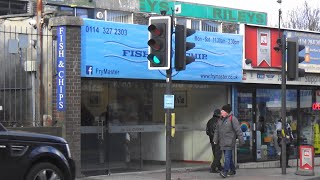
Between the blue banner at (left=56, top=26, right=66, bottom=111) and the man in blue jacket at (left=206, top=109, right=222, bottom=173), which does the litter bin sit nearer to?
the man in blue jacket at (left=206, top=109, right=222, bottom=173)

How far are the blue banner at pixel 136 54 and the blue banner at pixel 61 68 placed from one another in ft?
1.46

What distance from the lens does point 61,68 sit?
11.6m

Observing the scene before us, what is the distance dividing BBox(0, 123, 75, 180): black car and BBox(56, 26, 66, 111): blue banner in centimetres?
293

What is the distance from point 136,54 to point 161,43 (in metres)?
2.88

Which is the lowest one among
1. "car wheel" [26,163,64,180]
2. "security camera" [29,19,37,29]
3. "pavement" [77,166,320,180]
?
"pavement" [77,166,320,180]

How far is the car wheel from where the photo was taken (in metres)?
8.12

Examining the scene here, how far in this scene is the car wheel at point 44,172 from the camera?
812 cm

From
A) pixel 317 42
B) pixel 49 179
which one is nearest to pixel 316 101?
pixel 317 42

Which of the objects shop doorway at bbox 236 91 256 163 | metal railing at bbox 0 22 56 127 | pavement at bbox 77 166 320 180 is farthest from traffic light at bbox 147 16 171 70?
shop doorway at bbox 236 91 256 163

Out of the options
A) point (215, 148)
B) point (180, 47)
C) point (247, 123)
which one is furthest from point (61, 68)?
point (247, 123)

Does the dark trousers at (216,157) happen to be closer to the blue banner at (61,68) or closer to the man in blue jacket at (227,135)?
the man in blue jacket at (227,135)

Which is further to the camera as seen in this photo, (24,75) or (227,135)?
(227,135)

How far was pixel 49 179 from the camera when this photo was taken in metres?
8.41

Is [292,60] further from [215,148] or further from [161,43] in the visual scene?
[161,43]
